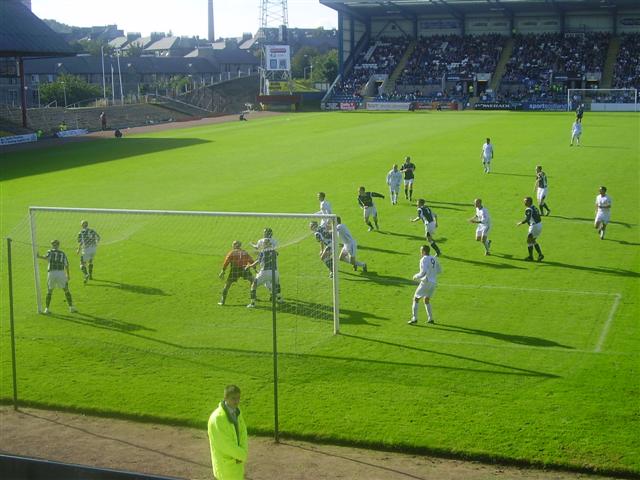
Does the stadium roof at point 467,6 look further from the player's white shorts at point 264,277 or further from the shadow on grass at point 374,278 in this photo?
the player's white shorts at point 264,277

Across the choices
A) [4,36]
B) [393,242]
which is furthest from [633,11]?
[393,242]

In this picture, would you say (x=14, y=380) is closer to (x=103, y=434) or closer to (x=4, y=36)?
(x=103, y=434)

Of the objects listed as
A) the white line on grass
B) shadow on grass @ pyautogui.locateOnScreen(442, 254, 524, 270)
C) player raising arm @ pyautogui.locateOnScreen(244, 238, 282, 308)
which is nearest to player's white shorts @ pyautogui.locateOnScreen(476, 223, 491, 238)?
shadow on grass @ pyautogui.locateOnScreen(442, 254, 524, 270)

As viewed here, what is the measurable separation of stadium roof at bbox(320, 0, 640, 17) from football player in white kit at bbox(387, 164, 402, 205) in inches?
2304

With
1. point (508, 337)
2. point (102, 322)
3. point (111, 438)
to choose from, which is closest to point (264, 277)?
point (102, 322)

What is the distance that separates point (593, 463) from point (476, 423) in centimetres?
197

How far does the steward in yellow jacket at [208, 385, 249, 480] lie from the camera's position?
29.9 ft

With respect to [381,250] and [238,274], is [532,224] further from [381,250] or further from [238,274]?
[238,274]

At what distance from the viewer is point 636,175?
A: 37.0 metres

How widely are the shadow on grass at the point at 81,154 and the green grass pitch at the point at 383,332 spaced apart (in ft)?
27.3

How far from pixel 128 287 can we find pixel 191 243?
181 inches

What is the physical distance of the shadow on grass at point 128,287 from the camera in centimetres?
2103

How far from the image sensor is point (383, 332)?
1778 cm

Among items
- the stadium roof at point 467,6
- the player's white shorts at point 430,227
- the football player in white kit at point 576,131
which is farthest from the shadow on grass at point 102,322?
the stadium roof at point 467,6
